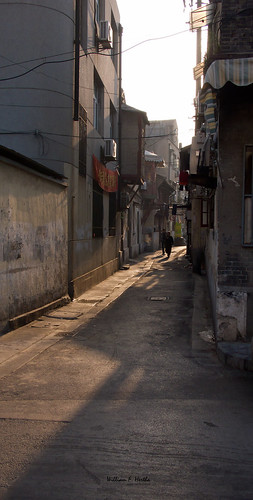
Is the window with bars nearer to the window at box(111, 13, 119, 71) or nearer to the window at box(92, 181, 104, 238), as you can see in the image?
the window at box(92, 181, 104, 238)

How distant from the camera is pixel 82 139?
13531mm

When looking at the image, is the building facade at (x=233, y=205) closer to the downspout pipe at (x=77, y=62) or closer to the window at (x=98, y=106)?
the downspout pipe at (x=77, y=62)

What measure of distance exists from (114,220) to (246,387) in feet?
51.6

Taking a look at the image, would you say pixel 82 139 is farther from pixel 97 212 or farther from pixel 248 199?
pixel 248 199

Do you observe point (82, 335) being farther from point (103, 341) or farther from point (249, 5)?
point (249, 5)

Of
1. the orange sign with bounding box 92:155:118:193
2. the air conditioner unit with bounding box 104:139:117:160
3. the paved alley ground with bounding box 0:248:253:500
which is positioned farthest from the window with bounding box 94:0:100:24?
the paved alley ground with bounding box 0:248:253:500

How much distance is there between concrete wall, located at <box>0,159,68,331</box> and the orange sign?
3.78 meters

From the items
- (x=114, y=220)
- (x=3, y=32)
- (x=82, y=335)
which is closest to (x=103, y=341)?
(x=82, y=335)

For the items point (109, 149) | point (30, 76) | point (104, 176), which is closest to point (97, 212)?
point (104, 176)

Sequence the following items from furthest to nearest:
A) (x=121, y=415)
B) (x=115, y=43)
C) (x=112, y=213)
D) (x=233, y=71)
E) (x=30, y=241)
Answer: (x=115, y=43)
(x=112, y=213)
(x=30, y=241)
(x=233, y=71)
(x=121, y=415)

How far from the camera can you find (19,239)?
8.79 meters

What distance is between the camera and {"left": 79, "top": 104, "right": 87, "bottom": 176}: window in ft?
43.6

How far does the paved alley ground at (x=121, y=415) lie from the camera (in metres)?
3.30

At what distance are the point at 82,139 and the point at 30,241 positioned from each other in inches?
204
